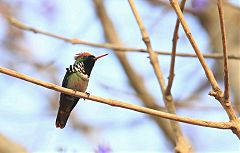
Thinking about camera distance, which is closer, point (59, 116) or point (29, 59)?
point (59, 116)

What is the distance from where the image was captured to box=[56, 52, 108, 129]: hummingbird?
2.61m

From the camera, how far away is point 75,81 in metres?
2.65

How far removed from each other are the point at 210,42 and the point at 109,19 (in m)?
1.01

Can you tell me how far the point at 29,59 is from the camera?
5.92 m

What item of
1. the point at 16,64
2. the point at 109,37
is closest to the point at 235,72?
the point at 109,37

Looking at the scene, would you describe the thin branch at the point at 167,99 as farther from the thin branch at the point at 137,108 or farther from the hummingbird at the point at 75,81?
the thin branch at the point at 137,108

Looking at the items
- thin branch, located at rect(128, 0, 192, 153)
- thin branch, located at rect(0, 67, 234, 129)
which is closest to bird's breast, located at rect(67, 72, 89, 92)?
thin branch, located at rect(128, 0, 192, 153)

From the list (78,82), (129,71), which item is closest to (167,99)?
(78,82)

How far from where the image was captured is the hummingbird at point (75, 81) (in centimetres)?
261

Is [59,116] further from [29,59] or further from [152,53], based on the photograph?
[29,59]

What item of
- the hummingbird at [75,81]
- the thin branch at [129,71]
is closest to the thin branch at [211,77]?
the hummingbird at [75,81]

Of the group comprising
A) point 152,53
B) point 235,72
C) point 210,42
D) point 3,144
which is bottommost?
point 3,144

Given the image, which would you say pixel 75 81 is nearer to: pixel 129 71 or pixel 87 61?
pixel 87 61

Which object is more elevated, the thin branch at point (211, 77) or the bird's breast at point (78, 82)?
the bird's breast at point (78, 82)
